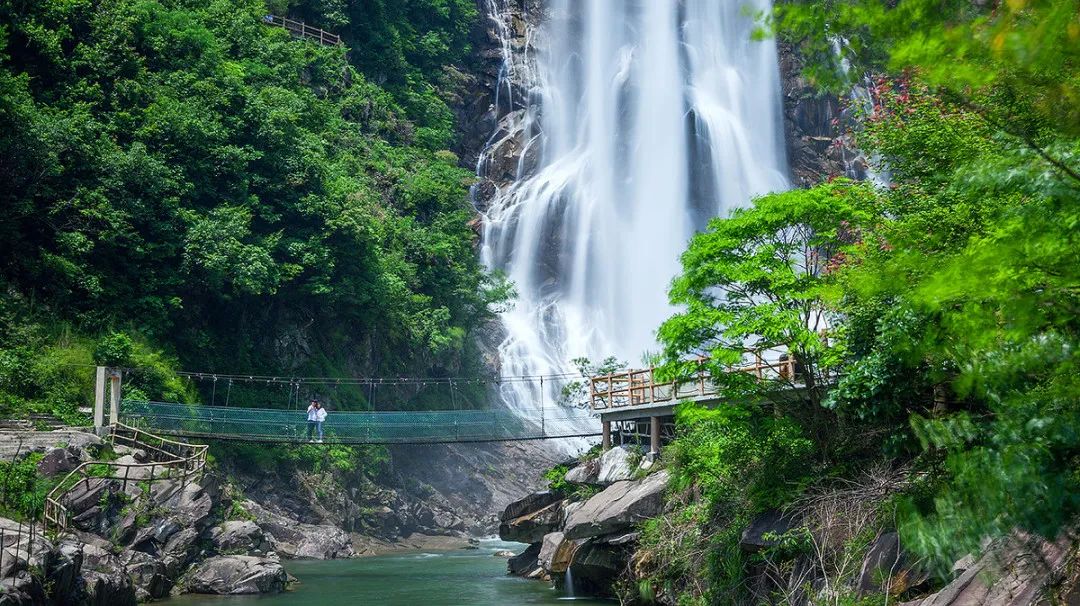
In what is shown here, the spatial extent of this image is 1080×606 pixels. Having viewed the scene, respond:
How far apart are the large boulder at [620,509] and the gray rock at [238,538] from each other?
5.98 m

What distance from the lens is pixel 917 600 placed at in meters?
8.76

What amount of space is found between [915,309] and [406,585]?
1330 centimetres

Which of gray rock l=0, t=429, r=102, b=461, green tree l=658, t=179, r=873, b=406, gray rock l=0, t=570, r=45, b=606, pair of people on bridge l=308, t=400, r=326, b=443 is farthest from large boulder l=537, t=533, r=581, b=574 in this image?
gray rock l=0, t=429, r=102, b=461

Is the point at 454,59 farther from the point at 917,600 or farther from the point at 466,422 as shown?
the point at 917,600

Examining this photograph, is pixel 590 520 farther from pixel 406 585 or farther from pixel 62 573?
pixel 62 573

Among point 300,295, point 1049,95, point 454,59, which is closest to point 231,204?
point 300,295

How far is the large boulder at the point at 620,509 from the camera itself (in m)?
14.5

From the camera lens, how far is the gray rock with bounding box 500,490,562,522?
18969 millimetres

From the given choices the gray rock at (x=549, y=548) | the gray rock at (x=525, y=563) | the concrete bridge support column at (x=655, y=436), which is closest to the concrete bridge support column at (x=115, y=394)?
the gray rock at (x=525, y=563)

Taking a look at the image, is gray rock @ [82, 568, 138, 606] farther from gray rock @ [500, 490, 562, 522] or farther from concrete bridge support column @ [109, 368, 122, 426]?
gray rock @ [500, 490, 562, 522]

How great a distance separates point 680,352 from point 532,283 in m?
24.9

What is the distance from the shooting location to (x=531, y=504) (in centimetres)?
1909

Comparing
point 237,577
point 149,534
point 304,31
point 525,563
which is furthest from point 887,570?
point 304,31

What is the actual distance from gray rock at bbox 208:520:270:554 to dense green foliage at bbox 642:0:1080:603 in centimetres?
762
